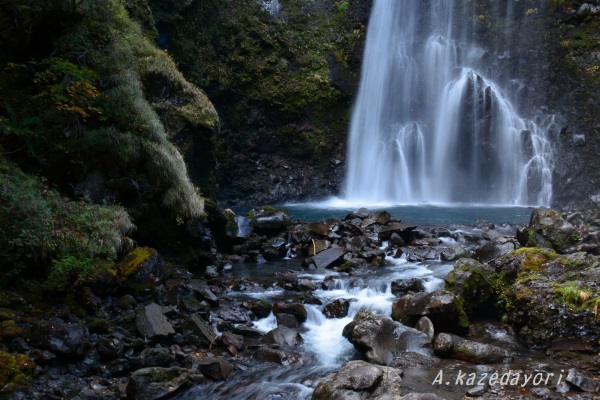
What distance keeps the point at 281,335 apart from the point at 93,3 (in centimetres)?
741

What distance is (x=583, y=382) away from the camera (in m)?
4.77

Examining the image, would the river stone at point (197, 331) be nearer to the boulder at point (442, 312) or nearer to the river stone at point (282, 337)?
the river stone at point (282, 337)

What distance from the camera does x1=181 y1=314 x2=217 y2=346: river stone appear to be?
19.9 feet

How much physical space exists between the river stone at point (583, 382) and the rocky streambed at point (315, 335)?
0.02 meters

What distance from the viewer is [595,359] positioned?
Answer: 538 cm

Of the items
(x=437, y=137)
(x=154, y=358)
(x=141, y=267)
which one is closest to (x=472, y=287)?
(x=154, y=358)

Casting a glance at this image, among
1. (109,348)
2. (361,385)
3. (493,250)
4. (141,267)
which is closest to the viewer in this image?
(361,385)

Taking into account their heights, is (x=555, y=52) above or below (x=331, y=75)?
above

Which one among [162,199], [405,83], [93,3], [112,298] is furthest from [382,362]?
[405,83]

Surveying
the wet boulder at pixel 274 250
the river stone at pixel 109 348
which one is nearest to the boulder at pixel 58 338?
the river stone at pixel 109 348

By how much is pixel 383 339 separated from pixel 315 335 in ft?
3.82

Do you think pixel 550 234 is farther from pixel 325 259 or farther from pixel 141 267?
pixel 141 267

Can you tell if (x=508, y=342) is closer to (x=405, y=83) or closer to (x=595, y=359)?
(x=595, y=359)

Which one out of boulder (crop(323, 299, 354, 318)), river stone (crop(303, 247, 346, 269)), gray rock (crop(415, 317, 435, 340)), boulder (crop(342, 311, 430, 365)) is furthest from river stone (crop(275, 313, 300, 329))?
river stone (crop(303, 247, 346, 269))
